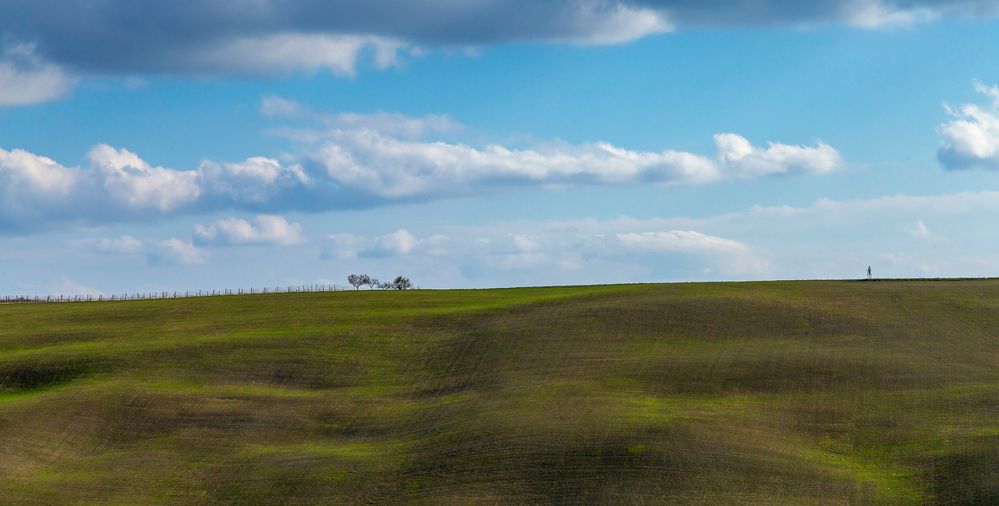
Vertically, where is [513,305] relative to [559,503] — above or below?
above

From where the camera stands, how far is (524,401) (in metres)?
56.2


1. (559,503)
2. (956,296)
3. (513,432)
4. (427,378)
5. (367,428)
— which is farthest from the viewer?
(956,296)

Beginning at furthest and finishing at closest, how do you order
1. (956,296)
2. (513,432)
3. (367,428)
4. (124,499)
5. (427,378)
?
(956,296) → (427,378) → (367,428) → (513,432) → (124,499)

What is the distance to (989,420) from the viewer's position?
171 ft

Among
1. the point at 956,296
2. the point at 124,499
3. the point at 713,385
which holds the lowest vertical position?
the point at 124,499

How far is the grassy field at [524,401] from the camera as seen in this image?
154 feet

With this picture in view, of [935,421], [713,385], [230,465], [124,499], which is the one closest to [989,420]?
[935,421]

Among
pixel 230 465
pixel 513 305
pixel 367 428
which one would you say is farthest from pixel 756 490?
pixel 513 305

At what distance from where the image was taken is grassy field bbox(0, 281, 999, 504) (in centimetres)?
4706

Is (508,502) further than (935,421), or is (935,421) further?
(935,421)

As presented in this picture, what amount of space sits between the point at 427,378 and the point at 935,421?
2736 cm

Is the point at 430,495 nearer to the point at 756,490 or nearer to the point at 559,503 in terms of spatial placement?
Answer: the point at 559,503

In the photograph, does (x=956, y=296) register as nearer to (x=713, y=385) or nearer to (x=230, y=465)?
(x=713, y=385)

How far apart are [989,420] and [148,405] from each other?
42317mm
